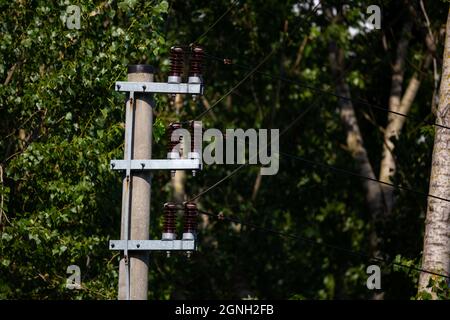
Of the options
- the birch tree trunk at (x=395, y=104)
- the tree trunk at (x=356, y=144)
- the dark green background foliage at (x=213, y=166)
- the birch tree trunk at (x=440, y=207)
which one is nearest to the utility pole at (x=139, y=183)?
the dark green background foliage at (x=213, y=166)

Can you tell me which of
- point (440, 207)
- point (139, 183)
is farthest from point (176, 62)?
point (440, 207)

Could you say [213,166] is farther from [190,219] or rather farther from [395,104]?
[190,219]

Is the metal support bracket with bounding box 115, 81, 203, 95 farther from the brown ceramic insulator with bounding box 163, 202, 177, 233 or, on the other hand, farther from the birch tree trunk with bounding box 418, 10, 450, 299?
the birch tree trunk with bounding box 418, 10, 450, 299

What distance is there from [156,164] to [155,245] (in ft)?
2.62

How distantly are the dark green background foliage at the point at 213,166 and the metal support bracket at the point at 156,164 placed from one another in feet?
9.80

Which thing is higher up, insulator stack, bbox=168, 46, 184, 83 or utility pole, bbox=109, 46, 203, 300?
insulator stack, bbox=168, 46, 184, 83

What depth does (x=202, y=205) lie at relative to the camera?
34.3 meters

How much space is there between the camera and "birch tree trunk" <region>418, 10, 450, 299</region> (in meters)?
19.6

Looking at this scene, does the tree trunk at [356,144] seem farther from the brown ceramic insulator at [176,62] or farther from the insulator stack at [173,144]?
the insulator stack at [173,144]

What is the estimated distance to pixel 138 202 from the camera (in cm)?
1544

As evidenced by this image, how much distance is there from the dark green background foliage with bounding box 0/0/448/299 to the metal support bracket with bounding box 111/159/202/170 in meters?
2.99

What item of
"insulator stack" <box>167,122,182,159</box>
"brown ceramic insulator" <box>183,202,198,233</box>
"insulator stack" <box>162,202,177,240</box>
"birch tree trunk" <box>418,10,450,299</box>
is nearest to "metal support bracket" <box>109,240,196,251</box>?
"insulator stack" <box>162,202,177,240</box>
